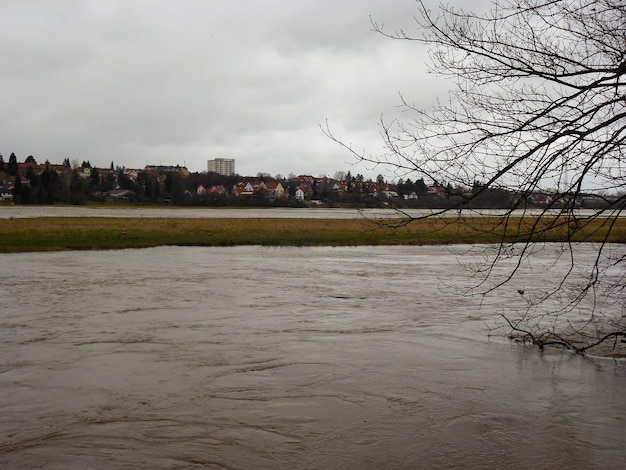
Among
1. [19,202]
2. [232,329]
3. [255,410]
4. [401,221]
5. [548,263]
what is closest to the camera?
[401,221]

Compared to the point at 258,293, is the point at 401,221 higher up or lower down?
higher up

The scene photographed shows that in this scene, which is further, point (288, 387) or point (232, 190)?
point (232, 190)

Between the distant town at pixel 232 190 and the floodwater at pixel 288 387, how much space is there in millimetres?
2461

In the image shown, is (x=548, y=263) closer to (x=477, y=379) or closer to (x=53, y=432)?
(x=477, y=379)

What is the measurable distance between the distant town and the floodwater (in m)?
2.46

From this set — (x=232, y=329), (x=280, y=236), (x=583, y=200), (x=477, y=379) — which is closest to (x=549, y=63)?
(x=583, y=200)

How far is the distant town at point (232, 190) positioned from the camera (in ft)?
23.1

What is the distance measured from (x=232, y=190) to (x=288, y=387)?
175189 mm

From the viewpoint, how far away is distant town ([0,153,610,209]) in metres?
7.03

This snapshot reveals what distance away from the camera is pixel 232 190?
18212 centimetres

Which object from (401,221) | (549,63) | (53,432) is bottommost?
(53,432)

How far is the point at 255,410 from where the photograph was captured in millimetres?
7887

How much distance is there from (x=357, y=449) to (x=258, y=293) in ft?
35.9

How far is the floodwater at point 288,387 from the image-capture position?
6.65 meters
